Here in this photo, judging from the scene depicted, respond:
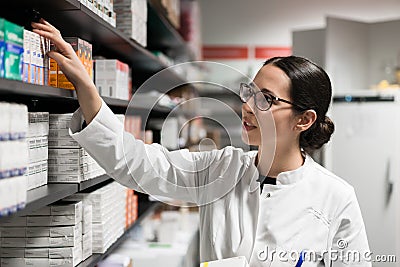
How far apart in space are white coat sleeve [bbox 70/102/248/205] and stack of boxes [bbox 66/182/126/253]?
0.42 m

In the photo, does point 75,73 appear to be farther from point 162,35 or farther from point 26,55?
point 162,35

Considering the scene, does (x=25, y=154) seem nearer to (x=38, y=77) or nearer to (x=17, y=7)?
(x=38, y=77)

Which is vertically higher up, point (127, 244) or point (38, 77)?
point (38, 77)

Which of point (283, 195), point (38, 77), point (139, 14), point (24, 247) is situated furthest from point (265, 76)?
point (139, 14)

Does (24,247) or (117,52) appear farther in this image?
(117,52)

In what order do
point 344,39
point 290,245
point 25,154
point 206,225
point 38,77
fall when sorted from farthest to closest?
point 344,39
point 206,225
point 290,245
point 38,77
point 25,154

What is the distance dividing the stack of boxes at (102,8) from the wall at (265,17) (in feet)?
13.6

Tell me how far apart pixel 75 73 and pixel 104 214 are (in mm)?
903

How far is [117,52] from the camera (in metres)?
3.04

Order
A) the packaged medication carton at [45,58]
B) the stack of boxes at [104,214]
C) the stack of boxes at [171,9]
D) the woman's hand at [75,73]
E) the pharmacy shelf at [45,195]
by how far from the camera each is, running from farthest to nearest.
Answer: the stack of boxes at [171,9]
the stack of boxes at [104,214]
the packaged medication carton at [45,58]
the woman's hand at [75,73]
the pharmacy shelf at [45,195]

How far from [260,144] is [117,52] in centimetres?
144

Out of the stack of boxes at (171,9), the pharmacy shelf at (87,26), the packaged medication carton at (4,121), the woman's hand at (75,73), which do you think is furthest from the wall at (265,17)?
the packaged medication carton at (4,121)

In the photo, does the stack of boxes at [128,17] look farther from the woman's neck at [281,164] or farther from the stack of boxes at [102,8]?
the woman's neck at [281,164]

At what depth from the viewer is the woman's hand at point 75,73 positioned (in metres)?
1.61
